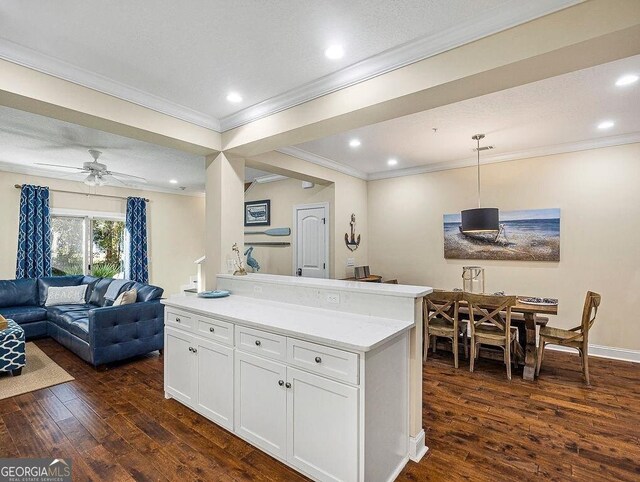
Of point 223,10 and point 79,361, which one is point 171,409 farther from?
point 223,10

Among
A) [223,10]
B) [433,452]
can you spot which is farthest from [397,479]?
[223,10]

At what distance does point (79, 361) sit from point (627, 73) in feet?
20.2

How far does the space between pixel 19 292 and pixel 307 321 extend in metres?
5.41

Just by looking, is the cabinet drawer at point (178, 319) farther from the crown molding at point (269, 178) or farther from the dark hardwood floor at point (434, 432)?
the crown molding at point (269, 178)

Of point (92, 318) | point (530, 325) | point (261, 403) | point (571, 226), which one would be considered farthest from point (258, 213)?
point (571, 226)

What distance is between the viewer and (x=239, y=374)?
2330 millimetres

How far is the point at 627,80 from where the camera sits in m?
2.66

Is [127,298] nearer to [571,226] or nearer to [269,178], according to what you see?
[269,178]

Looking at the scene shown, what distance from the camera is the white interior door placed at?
5402 mm

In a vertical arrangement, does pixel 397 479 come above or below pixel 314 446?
below

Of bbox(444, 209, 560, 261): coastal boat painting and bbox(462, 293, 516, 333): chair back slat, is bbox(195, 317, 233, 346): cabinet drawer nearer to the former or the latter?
bbox(462, 293, 516, 333): chair back slat

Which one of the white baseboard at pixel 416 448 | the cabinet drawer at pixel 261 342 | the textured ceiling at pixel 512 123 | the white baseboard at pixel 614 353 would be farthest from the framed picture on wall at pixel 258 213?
the white baseboard at pixel 614 353

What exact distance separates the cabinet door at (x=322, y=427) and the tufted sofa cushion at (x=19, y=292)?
5411mm

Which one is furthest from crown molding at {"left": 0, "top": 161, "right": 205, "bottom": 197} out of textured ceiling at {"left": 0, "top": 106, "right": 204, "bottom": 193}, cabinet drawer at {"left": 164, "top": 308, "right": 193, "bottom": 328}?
cabinet drawer at {"left": 164, "top": 308, "right": 193, "bottom": 328}
